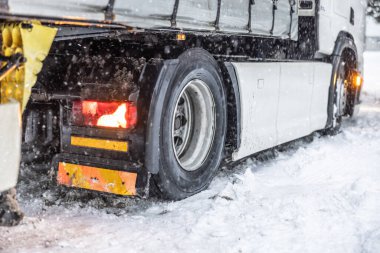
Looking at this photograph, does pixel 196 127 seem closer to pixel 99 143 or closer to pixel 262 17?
pixel 99 143

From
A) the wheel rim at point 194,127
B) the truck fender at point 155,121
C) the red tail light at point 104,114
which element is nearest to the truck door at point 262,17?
the wheel rim at point 194,127

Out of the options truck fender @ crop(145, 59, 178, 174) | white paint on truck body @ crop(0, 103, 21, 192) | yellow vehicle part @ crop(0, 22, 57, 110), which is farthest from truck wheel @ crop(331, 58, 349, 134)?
white paint on truck body @ crop(0, 103, 21, 192)

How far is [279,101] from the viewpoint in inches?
257

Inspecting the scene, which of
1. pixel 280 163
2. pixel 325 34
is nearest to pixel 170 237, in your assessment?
pixel 280 163

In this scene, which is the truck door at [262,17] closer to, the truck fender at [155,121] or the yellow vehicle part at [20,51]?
the truck fender at [155,121]

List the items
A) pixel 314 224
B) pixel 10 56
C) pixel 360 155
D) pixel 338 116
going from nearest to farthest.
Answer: pixel 10 56 → pixel 314 224 → pixel 360 155 → pixel 338 116

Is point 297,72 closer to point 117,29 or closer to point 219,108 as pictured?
point 219,108

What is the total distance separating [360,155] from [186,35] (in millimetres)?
3459

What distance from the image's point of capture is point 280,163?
6.69 meters

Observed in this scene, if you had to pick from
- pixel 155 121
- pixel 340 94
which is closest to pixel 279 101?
pixel 155 121

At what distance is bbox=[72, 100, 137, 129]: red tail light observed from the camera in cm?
430

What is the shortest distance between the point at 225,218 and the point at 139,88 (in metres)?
1.23

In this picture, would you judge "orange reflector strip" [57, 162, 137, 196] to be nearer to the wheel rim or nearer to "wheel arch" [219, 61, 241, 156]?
the wheel rim

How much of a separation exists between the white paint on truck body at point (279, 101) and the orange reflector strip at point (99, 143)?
1.64 metres
